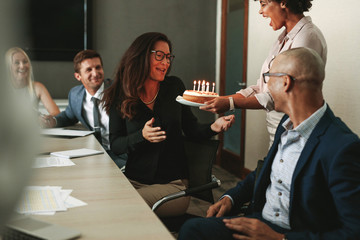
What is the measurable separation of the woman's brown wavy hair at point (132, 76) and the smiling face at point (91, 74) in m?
0.78

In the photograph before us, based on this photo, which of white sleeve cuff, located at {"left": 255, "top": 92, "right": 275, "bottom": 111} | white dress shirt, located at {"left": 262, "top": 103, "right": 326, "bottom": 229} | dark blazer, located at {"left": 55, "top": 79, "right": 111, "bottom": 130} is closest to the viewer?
white dress shirt, located at {"left": 262, "top": 103, "right": 326, "bottom": 229}

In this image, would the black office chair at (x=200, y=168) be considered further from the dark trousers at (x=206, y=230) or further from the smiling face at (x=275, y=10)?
the smiling face at (x=275, y=10)

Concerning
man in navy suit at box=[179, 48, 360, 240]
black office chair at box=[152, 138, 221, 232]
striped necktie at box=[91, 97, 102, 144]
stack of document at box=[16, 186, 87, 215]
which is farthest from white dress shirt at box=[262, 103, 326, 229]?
striped necktie at box=[91, 97, 102, 144]

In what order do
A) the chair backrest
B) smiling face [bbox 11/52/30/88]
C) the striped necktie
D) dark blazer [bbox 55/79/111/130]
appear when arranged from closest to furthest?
smiling face [bbox 11/52/30/88] → the chair backrest → the striped necktie → dark blazer [bbox 55/79/111/130]

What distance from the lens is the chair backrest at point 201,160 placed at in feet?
6.09

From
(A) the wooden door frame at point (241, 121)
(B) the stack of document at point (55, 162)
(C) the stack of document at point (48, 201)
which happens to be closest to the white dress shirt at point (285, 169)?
(C) the stack of document at point (48, 201)

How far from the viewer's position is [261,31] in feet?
12.5

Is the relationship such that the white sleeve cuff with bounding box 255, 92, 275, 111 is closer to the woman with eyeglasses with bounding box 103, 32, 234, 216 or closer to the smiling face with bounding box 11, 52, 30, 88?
the woman with eyeglasses with bounding box 103, 32, 234, 216

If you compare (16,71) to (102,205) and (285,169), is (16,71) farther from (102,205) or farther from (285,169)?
(285,169)

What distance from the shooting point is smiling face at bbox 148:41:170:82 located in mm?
2219

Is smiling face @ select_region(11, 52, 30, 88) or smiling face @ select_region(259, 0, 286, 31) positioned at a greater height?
smiling face @ select_region(259, 0, 286, 31)

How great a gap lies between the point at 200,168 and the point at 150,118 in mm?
455

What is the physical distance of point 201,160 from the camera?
1.93 meters

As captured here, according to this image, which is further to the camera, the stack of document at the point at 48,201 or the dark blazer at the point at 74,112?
the dark blazer at the point at 74,112
